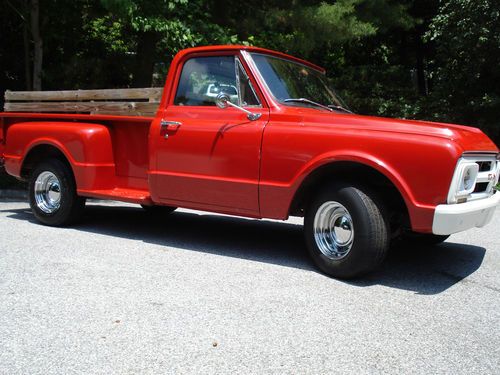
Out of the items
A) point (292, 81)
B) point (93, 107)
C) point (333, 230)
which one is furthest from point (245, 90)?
point (93, 107)

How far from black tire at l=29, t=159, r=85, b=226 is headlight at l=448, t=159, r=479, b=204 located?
4124mm

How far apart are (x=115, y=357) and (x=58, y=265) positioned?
2.04 meters

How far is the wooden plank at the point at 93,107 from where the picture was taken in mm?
5920

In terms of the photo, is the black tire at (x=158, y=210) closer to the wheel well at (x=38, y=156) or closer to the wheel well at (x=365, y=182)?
the wheel well at (x=38, y=156)

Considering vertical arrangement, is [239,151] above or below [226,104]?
below

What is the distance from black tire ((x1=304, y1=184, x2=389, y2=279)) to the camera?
422 cm

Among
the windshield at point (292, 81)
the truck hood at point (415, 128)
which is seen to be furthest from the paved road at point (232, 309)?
the windshield at point (292, 81)

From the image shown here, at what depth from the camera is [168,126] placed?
17.9 feet

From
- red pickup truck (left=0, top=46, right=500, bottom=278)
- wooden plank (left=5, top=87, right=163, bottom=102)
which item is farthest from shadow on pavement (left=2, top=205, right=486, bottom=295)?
wooden plank (left=5, top=87, right=163, bottom=102)

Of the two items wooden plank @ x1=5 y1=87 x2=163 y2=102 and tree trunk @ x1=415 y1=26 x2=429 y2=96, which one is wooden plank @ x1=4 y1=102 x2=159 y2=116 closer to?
wooden plank @ x1=5 y1=87 x2=163 y2=102

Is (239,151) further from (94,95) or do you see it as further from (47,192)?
(47,192)

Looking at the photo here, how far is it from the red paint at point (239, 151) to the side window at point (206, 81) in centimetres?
8

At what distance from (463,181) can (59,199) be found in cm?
440

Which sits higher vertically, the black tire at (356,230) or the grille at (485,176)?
the grille at (485,176)
